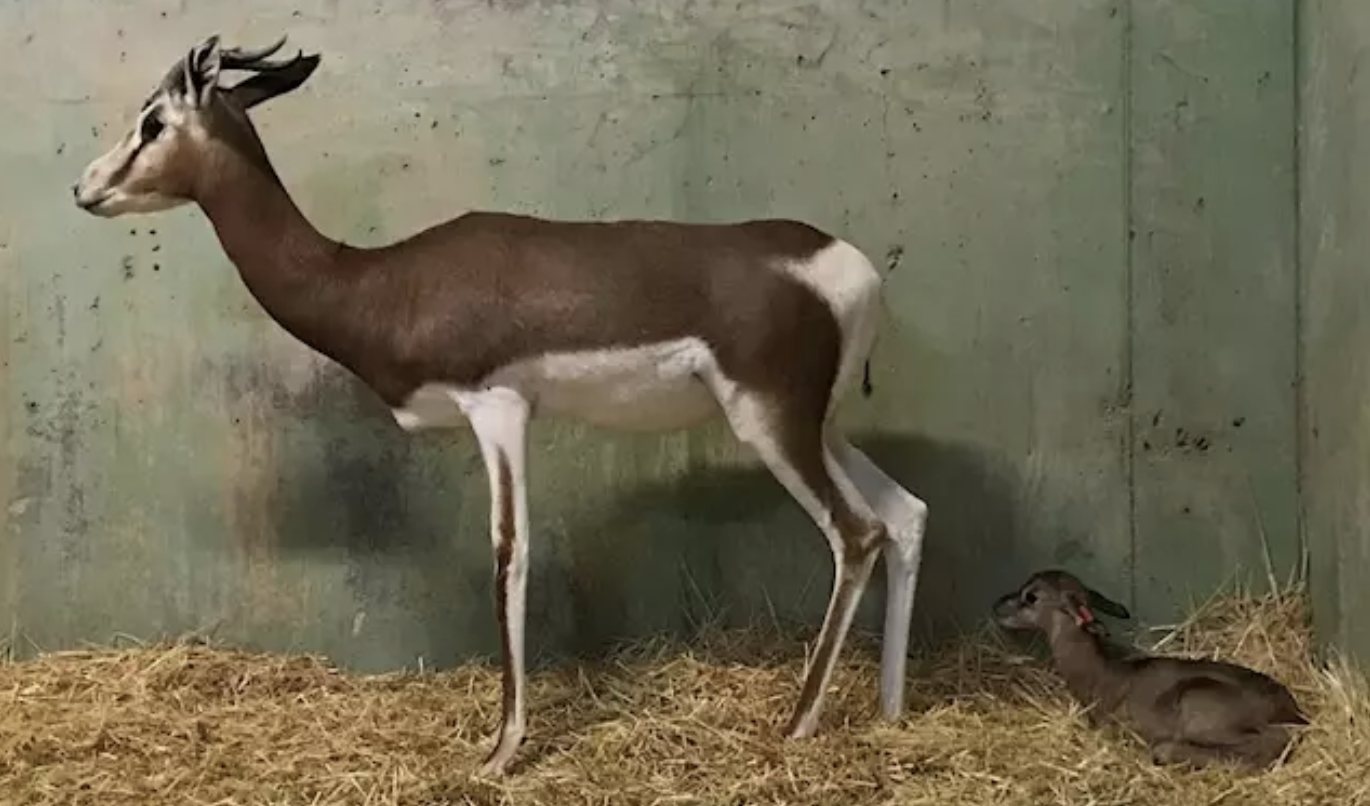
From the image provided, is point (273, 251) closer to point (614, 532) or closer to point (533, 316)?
point (533, 316)

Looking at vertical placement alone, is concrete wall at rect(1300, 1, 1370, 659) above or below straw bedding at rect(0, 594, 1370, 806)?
above

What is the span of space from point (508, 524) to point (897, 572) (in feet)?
2.83

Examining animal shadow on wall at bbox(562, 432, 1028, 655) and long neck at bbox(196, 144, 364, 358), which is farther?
animal shadow on wall at bbox(562, 432, 1028, 655)

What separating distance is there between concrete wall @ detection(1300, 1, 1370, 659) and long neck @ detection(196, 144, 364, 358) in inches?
82.5

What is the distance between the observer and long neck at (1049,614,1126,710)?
3.40 m

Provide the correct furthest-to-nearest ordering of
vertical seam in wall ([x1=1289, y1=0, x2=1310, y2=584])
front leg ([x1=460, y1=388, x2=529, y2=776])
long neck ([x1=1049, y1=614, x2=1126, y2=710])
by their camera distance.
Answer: vertical seam in wall ([x1=1289, y1=0, x2=1310, y2=584]) < long neck ([x1=1049, y1=614, x2=1126, y2=710]) < front leg ([x1=460, y1=388, x2=529, y2=776])

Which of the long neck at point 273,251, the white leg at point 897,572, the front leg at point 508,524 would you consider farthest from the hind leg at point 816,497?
the long neck at point 273,251

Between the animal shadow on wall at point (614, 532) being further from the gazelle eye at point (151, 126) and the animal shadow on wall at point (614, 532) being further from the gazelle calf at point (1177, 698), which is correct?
the gazelle eye at point (151, 126)

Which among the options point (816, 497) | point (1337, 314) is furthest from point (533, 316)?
point (1337, 314)

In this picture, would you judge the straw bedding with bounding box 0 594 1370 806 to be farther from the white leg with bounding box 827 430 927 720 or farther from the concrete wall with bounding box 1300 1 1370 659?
the concrete wall with bounding box 1300 1 1370 659

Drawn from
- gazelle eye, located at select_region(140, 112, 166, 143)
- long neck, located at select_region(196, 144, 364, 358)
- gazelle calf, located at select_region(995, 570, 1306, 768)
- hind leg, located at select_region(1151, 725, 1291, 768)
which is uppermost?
→ gazelle eye, located at select_region(140, 112, 166, 143)

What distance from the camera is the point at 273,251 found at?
3.23 metres

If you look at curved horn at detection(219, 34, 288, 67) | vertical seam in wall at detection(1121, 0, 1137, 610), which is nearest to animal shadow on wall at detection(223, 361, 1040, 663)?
vertical seam in wall at detection(1121, 0, 1137, 610)

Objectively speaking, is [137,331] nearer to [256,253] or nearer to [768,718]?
[256,253]
